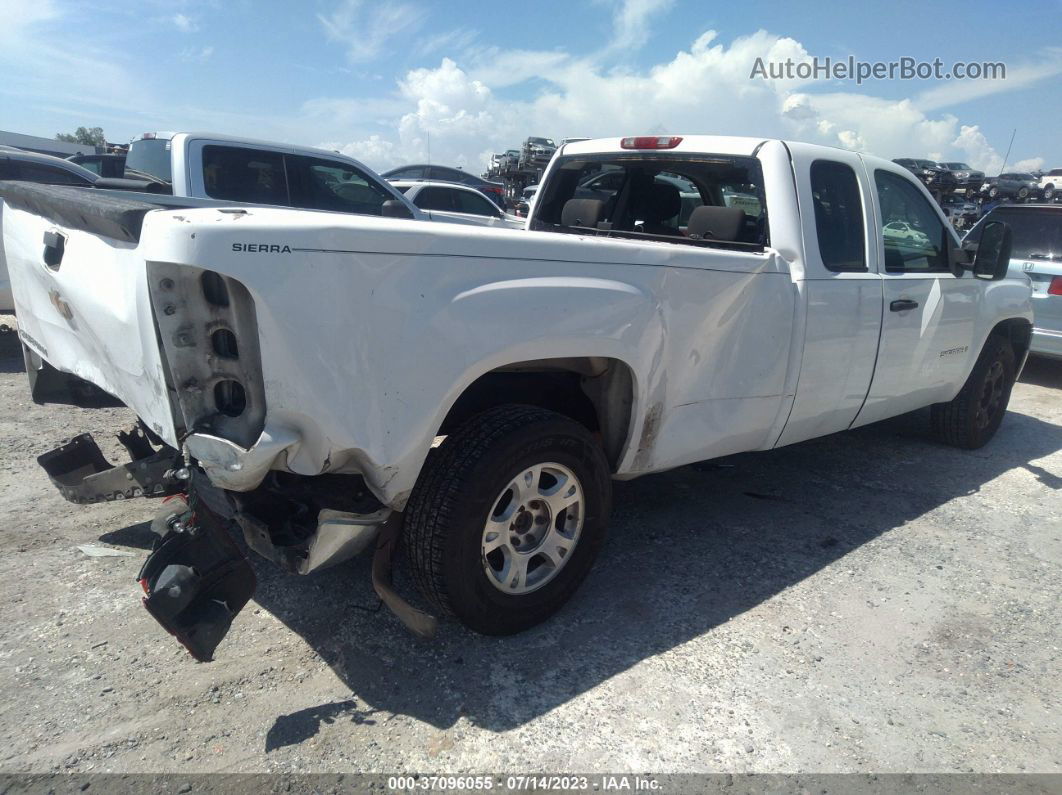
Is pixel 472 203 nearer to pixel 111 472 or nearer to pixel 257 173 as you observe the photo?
pixel 257 173

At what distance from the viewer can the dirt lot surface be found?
2408mm

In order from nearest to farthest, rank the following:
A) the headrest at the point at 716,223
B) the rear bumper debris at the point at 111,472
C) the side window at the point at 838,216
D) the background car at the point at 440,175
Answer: the rear bumper debris at the point at 111,472, the headrest at the point at 716,223, the side window at the point at 838,216, the background car at the point at 440,175

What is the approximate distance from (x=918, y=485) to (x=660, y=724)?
10.5 feet

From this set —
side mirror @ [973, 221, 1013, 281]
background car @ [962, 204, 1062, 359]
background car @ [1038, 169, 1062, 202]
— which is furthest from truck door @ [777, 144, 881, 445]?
background car @ [1038, 169, 1062, 202]

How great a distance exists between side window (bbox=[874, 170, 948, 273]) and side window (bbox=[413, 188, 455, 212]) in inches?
345

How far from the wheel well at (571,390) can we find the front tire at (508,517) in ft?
0.64

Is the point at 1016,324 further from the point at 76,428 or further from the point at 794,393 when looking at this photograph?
the point at 76,428

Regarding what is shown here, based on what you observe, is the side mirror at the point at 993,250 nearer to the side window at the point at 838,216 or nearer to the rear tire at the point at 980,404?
the rear tire at the point at 980,404

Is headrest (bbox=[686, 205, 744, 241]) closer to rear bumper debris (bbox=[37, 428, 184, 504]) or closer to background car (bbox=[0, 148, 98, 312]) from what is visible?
rear bumper debris (bbox=[37, 428, 184, 504])

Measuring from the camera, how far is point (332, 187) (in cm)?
724

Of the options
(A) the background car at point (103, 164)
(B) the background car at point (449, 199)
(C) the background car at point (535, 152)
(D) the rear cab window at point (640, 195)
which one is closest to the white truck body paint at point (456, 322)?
(D) the rear cab window at point (640, 195)

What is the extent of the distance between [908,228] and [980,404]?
5.93ft

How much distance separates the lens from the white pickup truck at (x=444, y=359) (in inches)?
86.4

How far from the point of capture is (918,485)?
4914 mm
